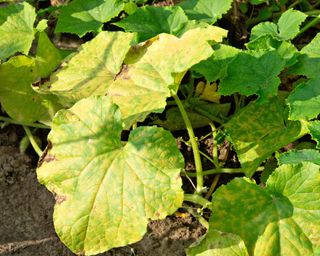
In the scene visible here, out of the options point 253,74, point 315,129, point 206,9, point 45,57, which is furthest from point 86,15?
point 315,129

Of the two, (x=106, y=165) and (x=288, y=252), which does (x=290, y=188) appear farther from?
(x=106, y=165)

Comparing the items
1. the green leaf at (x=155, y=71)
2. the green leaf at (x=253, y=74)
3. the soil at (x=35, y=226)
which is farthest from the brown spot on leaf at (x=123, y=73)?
the soil at (x=35, y=226)

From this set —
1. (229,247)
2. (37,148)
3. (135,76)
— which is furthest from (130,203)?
(37,148)

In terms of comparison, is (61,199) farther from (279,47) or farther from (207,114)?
(279,47)

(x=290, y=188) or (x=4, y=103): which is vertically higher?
(x=290, y=188)

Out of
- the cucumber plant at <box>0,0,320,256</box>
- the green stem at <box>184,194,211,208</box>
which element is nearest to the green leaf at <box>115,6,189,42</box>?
the cucumber plant at <box>0,0,320,256</box>

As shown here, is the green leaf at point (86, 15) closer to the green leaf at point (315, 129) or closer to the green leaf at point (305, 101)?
the green leaf at point (305, 101)
